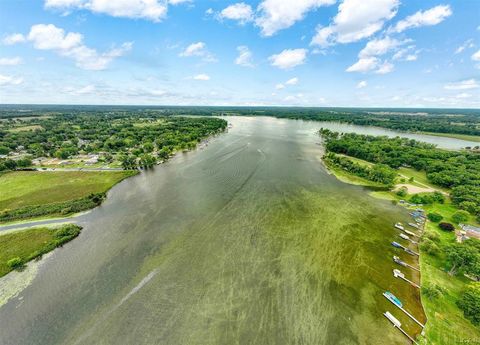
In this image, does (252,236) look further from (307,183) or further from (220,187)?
(307,183)

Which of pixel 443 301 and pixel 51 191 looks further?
pixel 51 191

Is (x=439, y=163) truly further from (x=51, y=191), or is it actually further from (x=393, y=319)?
(x=51, y=191)

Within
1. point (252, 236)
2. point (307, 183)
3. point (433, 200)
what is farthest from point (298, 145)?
point (252, 236)

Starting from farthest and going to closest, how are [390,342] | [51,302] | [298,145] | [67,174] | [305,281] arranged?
[298,145] < [67,174] < [305,281] < [51,302] < [390,342]

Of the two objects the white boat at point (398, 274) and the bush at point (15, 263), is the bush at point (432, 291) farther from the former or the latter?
the bush at point (15, 263)

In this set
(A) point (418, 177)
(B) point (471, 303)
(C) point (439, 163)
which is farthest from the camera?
(C) point (439, 163)

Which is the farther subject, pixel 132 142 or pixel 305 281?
pixel 132 142

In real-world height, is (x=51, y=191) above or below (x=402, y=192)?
below

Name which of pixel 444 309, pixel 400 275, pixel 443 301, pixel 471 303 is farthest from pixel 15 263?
pixel 471 303
